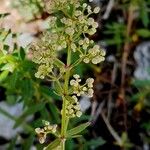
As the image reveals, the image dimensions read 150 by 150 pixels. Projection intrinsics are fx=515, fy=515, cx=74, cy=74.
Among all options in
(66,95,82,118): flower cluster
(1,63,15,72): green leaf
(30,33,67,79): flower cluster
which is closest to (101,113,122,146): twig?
(1,63,15,72): green leaf

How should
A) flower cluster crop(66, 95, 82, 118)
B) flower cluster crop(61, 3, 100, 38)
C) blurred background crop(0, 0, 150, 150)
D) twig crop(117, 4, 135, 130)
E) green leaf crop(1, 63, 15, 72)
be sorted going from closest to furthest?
flower cluster crop(61, 3, 100, 38) → flower cluster crop(66, 95, 82, 118) → green leaf crop(1, 63, 15, 72) → blurred background crop(0, 0, 150, 150) → twig crop(117, 4, 135, 130)

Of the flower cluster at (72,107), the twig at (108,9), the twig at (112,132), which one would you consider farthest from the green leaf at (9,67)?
the twig at (108,9)

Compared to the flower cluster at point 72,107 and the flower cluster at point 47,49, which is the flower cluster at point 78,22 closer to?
the flower cluster at point 47,49

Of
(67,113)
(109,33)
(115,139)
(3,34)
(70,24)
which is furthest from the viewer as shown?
(109,33)

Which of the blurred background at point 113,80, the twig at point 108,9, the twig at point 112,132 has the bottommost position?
the twig at point 112,132

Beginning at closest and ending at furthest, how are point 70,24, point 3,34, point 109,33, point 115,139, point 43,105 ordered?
point 70,24 → point 3,34 → point 43,105 → point 115,139 → point 109,33

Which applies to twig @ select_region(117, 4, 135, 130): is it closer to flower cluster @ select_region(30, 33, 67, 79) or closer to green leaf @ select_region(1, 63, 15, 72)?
green leaf @ select_region(1, 63, 15, 72)

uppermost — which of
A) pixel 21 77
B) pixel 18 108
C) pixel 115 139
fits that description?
pixel 21 77

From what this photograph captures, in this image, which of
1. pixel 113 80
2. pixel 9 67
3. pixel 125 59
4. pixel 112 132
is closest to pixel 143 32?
pixel 125 59

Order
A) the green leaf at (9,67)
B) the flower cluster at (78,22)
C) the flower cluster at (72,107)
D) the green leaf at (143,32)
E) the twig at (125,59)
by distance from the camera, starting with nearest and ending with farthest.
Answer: the flower cluster at (78,22), the flower cluster at (72,107), the green leaf at (9,67), the twig at (125,59), the green leaf at (143,32)

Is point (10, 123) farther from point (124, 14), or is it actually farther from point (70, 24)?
point (70, 24)

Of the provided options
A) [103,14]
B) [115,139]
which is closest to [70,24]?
[115,139]
